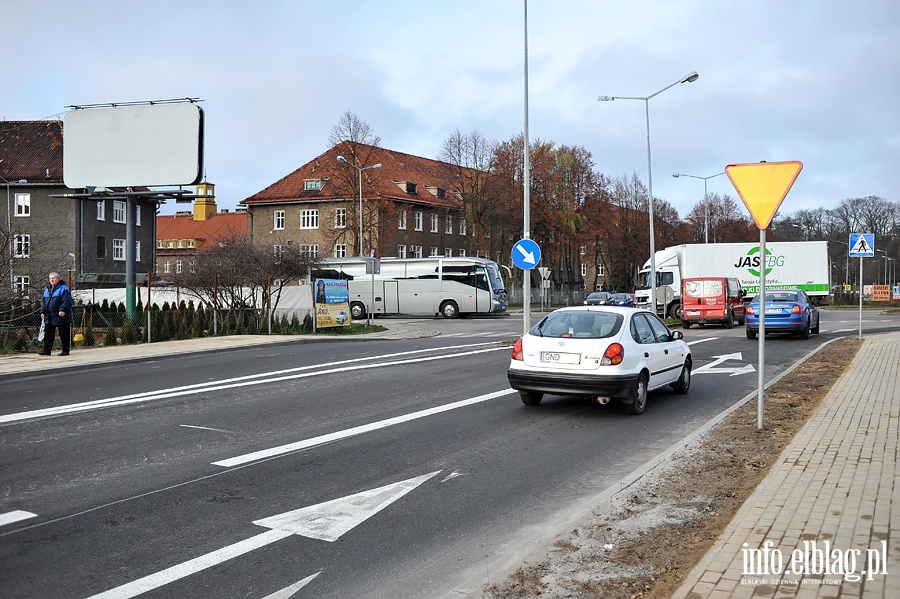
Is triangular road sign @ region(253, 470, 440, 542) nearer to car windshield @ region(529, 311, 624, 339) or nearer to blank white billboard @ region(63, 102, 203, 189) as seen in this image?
car windshield @ region(529, 311, 624, 339)

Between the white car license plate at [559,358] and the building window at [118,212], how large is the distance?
179 ft

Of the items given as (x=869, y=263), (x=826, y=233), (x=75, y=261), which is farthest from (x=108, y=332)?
(x=869, y=263)

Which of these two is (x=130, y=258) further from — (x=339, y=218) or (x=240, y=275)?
(x=339, y=218)

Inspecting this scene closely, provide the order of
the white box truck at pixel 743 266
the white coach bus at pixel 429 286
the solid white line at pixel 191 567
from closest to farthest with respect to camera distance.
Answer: the solid white line at pixel 191 567
the white box truck at pixel 743 266
the white coach bus at pixel 429 286

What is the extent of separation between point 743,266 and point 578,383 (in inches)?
1459

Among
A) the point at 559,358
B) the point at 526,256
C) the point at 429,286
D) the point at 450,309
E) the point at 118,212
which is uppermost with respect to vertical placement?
the point at 118,212

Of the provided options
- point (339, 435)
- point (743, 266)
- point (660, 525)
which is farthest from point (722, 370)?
point (743, 266)

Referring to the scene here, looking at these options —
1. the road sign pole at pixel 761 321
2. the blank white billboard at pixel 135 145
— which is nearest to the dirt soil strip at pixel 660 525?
the road sign pole at pixel 761 321

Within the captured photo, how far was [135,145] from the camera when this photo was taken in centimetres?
2812

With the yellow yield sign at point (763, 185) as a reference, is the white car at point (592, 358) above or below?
below

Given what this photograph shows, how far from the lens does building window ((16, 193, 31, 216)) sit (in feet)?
179

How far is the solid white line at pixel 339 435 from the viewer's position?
776cm

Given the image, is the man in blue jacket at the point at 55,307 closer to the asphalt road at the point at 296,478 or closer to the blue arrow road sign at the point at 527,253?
the asphalt road at the point at 296,478

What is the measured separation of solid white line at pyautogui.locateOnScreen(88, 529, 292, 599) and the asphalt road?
2 centimetres
